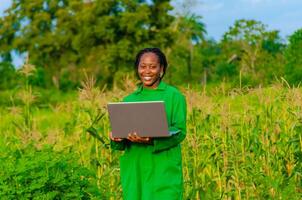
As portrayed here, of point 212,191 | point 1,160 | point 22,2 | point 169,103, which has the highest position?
point 22,2

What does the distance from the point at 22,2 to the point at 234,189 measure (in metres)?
39.8

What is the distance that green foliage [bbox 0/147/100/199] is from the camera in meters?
5.71

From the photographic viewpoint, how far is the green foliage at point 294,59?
1555 centimetres

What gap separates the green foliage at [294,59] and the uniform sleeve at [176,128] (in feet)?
34.5

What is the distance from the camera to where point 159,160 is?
4.91m

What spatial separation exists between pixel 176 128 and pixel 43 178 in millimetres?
1322

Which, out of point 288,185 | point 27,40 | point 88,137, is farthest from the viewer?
point 27,40

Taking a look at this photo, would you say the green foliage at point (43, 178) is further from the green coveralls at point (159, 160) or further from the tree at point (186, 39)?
the tree at point (186, 39)

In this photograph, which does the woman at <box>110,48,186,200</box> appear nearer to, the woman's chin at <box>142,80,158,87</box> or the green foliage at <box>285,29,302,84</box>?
the woman's chin at <box>142,80,158,87</box>

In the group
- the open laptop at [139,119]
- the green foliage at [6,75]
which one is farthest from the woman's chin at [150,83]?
the green foliage at [6,75]

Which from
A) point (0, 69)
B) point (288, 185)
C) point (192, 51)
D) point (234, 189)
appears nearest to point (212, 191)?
point (234, 189)

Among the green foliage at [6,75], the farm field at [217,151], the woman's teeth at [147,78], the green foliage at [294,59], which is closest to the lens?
the woman's teeth at [147,78]

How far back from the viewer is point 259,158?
7.30m

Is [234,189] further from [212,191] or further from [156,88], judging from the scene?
[156,88]
